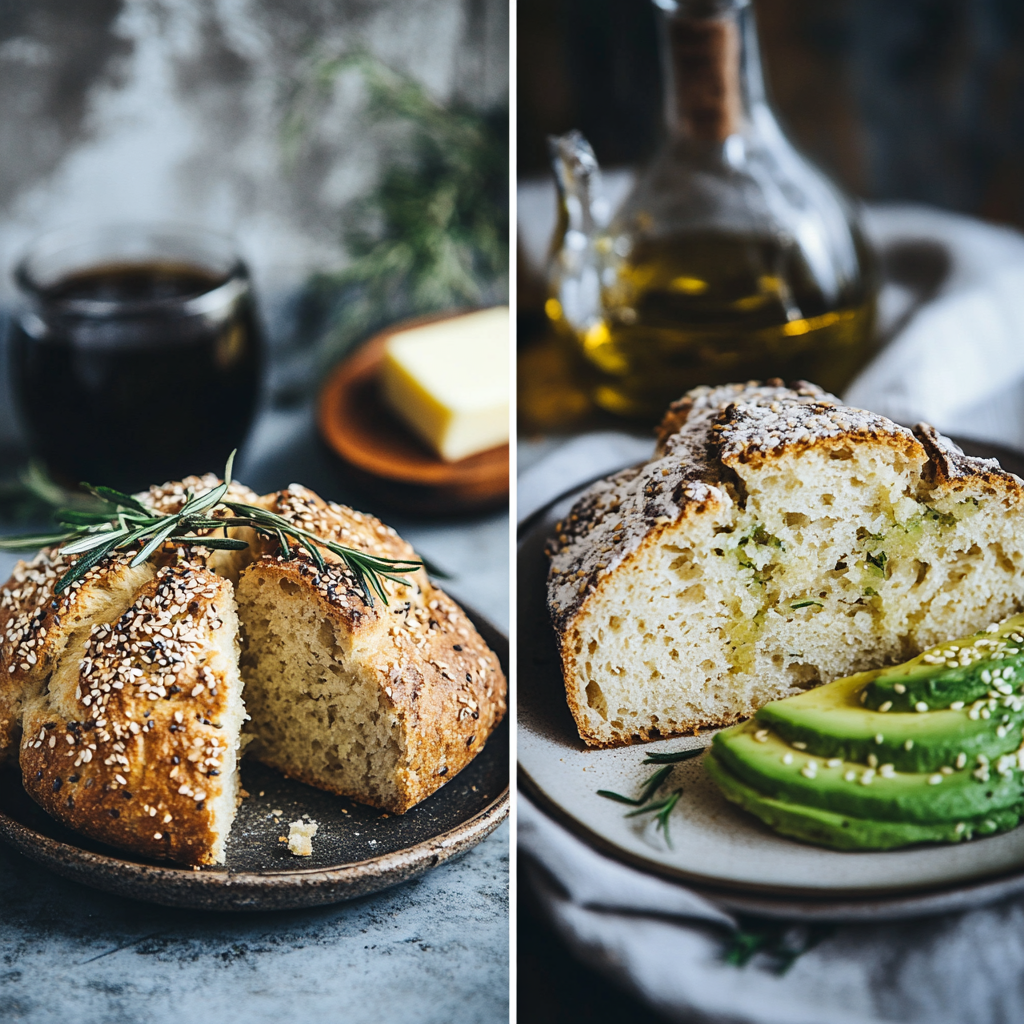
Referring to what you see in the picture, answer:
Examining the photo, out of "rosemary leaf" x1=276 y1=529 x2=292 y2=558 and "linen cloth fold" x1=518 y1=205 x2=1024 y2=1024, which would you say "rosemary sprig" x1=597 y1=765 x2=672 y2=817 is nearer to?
"linen cloth fold" x1=518 y1=205 x2=1024 y2=1024

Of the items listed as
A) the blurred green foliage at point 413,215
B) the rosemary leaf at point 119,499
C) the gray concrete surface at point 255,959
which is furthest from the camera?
the blurred green foliage at point 413,215

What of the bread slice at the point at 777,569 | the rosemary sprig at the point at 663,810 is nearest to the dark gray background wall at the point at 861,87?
the bread slice at the point at 777,569

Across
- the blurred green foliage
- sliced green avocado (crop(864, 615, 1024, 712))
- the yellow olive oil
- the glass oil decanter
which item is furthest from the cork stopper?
sliced green avocado (crop(864, 615, 1024, 712))

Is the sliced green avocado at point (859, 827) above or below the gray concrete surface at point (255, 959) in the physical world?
above

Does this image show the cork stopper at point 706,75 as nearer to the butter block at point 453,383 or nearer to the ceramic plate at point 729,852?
the butter block at point 453,383

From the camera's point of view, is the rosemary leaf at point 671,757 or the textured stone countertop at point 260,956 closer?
the textured stone countertop at point 260,956

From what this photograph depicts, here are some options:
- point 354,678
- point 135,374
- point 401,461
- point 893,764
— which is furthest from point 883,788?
point 135,374
